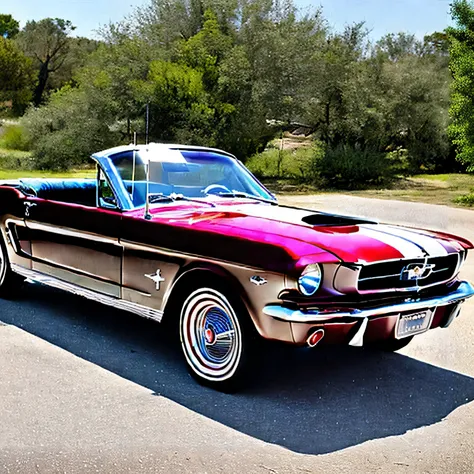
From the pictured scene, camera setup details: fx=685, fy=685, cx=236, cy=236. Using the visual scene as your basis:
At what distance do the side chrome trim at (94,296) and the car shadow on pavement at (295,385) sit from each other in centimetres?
35

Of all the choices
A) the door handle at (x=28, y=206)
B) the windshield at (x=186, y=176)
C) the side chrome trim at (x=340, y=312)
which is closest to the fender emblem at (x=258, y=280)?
the side chrome trim at (x=340, y=312)

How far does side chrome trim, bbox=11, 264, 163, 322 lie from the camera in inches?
186

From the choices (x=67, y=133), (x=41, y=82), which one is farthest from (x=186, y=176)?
(x=41, y=82)

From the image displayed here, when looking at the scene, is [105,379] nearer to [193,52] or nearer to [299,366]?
[299,366]

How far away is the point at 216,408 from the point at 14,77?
43.5m

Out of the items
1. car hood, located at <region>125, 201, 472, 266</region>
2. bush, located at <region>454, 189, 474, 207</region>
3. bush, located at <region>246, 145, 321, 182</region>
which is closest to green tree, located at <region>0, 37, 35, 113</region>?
bush, located at <region>246, 145, 321, 182</region>

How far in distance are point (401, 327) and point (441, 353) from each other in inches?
53.3

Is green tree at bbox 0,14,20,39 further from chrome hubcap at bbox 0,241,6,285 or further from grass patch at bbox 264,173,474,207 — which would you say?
chrome hubcap at bbox 0,241,6,285

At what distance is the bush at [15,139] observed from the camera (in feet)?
94.8

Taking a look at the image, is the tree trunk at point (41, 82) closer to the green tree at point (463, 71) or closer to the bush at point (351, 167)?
the bush at point (351, 167)

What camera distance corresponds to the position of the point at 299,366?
192 inches

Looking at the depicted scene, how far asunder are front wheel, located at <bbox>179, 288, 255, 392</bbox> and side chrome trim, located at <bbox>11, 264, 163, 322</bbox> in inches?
11.5

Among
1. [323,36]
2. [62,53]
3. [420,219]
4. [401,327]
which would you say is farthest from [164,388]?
[62,53]

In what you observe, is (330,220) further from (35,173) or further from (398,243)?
(35,173)
